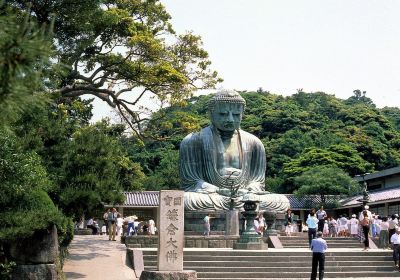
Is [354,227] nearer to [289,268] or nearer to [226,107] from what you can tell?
[289,268]

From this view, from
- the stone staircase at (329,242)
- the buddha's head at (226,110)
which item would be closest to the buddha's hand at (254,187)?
the buddha's head at (226,110)

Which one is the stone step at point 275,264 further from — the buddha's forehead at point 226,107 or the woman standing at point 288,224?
the buddha's forehead at point 226,107

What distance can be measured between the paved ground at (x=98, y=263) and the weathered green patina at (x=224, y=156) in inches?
230

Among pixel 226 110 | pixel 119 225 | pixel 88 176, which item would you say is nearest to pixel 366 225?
pixel 226 110

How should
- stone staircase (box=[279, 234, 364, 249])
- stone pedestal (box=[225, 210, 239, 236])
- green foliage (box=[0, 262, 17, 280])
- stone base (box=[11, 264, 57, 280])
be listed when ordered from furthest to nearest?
stone pedestal (box=[225, 210, 239, 236]), stone staircase (box=[279, 234, 364, 249]), green foliage (box=[0, 262, 17, 280]), stone base (box=[11, 264, 57, 280])

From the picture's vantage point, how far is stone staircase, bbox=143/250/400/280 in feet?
57.5

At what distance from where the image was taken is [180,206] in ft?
44.5

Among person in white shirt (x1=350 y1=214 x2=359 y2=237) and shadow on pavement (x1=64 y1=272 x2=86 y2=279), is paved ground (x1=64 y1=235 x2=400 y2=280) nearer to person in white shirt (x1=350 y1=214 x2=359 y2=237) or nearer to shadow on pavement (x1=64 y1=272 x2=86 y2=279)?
shadow on pavement (x1=64 y1=272 x2=86 y2=279)

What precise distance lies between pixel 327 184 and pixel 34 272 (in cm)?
3381

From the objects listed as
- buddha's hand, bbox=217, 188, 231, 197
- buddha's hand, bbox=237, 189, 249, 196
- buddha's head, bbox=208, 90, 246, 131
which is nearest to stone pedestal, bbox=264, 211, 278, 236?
buddha's hand, bbox=237, 189, 249, 196

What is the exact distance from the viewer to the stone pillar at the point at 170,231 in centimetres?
1342

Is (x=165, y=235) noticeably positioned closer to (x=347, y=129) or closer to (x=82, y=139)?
(x=82, y=139)

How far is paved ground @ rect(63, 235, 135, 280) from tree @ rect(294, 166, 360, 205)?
2436 centimetres

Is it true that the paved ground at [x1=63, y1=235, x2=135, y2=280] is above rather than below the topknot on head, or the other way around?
below
